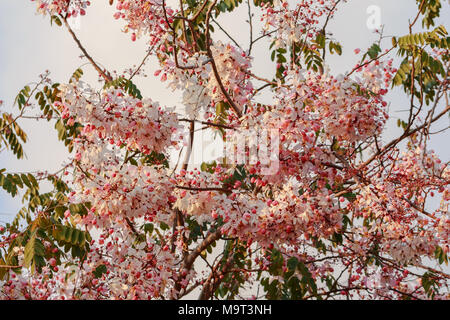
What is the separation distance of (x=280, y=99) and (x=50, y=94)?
3.15 metres

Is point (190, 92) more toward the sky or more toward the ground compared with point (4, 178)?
more toward the sky

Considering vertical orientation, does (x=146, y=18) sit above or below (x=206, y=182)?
above

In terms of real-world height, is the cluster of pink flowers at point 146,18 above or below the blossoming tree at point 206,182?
above

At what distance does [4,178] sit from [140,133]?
1.50m

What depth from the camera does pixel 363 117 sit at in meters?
4.52

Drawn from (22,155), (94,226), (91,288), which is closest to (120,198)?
(94,226)

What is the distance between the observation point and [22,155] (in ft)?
20.4

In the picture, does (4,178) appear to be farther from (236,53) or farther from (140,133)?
(236,53)

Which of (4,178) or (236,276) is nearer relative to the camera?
(4,178)

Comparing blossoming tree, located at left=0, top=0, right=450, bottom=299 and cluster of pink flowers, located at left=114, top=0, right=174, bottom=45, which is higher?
cluster of pink flowers, located at left=114, top=0, right=174, bottom=45
